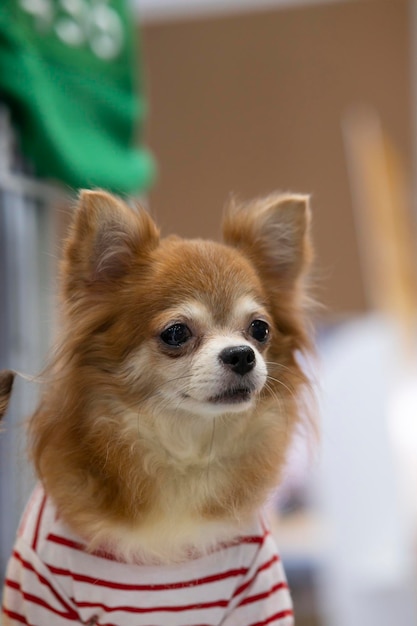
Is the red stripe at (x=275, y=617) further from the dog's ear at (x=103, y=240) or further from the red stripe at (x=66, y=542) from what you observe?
the dog's ear at (x=103, y=240)

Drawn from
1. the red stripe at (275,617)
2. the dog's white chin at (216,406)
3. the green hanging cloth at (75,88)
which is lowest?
the red stripe at (275,617)

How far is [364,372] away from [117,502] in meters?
1.50

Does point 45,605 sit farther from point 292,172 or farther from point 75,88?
point 292,172

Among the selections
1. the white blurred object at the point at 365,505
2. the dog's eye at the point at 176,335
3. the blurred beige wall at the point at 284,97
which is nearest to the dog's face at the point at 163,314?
the dog's eye at the point at 176,335

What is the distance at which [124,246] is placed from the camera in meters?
0.78

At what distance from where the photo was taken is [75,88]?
4.48 ft

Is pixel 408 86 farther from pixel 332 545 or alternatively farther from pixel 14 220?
pixel 14 220

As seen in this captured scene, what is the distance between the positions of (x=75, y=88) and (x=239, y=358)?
79cm

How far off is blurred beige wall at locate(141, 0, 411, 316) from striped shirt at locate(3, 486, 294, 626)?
1.93 meters

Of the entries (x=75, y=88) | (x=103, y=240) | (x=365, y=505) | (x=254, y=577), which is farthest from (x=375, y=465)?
(x=103, y=240)

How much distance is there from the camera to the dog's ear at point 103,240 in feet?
2.43

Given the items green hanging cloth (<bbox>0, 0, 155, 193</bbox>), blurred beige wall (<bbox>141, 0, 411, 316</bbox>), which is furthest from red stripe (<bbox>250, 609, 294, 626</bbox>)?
blurred beige wall (<bbox>141, 0, 411, 316</bbox>)

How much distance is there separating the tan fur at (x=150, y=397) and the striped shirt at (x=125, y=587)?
0.06 feet

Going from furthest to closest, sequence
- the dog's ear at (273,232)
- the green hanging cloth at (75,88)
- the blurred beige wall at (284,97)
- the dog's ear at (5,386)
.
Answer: the blurred beige wall at (284,97) → the green hanging cloth at (75,88) → the dog's ear at (273,232) → the dog's ear at (5,386)
